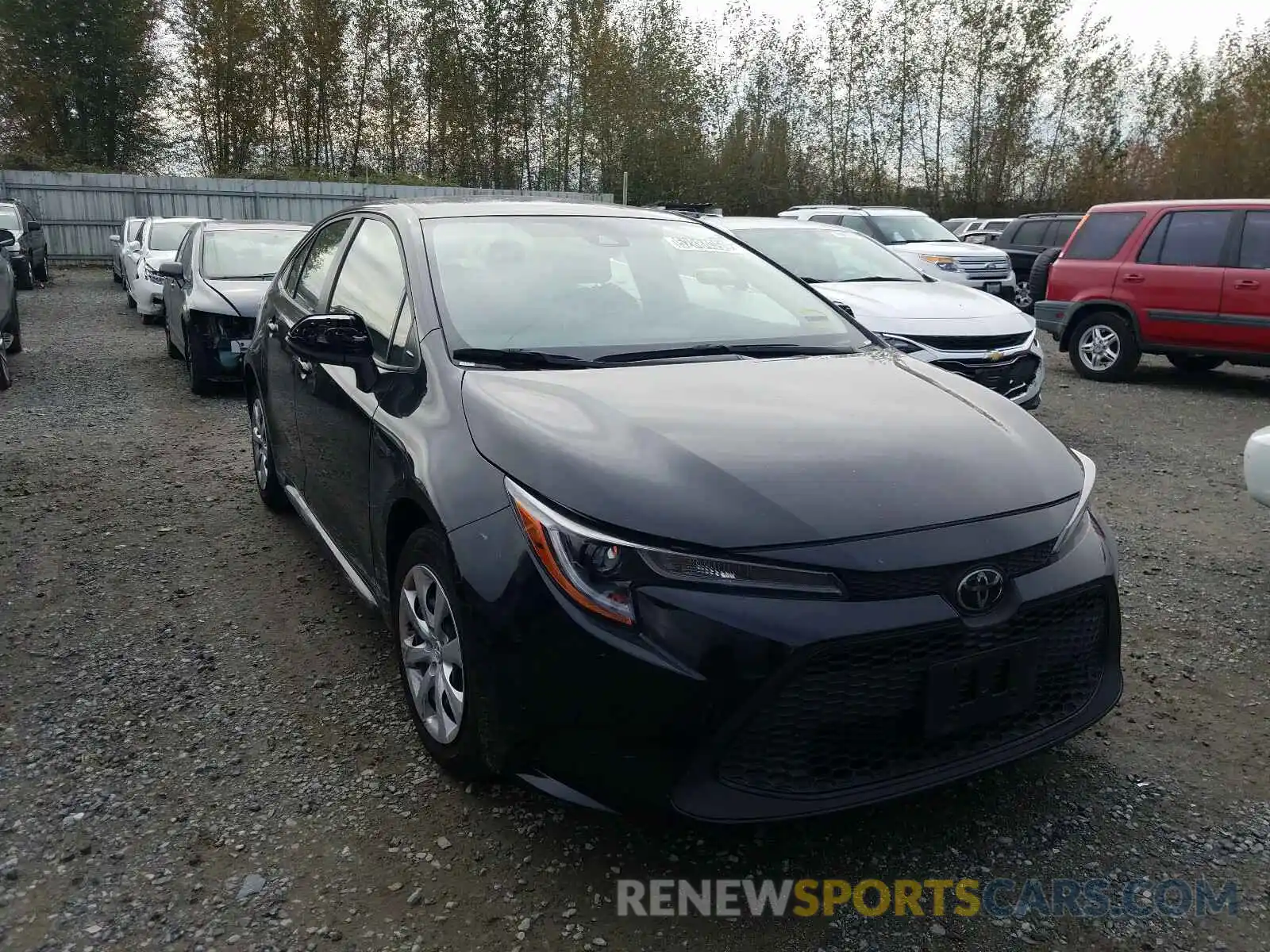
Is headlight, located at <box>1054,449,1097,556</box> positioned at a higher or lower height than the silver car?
lower

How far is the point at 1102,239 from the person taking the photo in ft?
33.0

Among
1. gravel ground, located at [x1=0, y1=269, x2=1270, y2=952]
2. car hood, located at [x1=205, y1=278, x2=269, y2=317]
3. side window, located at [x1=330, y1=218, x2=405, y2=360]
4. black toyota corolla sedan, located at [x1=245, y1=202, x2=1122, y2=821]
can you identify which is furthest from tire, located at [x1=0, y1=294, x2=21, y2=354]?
black toyota corolla sedan, located at [x1=245, y1=202, x2=1122, y2=821]

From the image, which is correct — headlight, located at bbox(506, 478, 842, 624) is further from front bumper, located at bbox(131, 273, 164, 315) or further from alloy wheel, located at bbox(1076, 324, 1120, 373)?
front bumper, located at bbox(131, 273, 164, 315)

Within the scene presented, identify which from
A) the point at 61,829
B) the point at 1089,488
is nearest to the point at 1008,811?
the point at 1089,488

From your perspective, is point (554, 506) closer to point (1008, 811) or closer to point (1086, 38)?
point (1008, 811)

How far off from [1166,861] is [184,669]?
306 centimetres

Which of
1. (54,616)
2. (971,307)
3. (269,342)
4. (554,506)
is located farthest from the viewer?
(971,307)

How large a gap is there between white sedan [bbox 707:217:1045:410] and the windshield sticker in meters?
2.22

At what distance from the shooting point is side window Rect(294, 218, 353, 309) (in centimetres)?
414

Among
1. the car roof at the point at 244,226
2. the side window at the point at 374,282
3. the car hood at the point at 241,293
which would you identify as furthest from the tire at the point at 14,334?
the side window at the point at 374,282

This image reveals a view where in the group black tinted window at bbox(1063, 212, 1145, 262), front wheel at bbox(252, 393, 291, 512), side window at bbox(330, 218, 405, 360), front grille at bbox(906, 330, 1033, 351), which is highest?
black tinted window at bbox(1063, 212, 1145, 262)

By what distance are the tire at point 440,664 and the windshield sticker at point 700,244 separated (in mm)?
1706

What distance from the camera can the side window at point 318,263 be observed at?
163 inches

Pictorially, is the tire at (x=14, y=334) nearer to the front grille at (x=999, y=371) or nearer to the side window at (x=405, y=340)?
the side window at (x=405, y=340)
